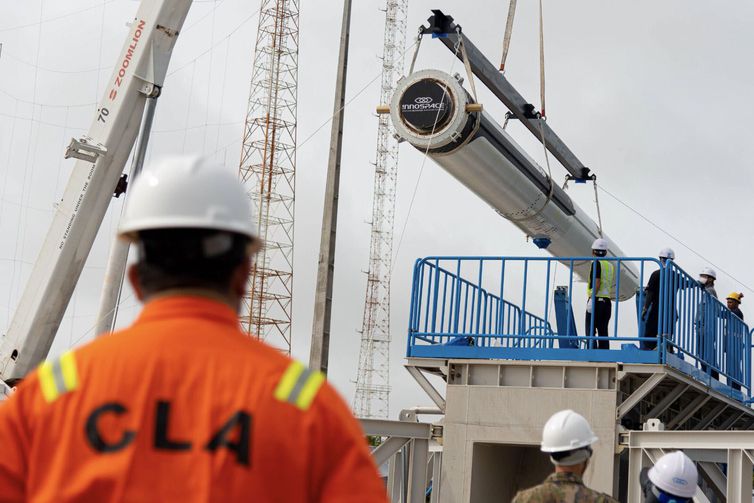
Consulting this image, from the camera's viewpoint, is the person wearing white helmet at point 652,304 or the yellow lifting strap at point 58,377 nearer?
the yellow lifting strap at point 58,377

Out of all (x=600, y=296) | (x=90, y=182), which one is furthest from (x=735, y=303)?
(x=90, y=182)

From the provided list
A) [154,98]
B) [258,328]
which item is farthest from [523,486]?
[258,328]

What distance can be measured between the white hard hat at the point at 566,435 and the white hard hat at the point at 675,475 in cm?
58

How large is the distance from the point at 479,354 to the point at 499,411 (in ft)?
2.78

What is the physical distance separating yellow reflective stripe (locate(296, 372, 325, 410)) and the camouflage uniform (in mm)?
3591

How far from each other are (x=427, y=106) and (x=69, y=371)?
12124mm

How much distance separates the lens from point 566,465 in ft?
19.8

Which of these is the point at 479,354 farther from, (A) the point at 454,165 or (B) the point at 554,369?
(A) the point at 454,165

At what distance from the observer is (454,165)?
14859mm

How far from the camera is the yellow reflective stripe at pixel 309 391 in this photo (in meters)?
2.25

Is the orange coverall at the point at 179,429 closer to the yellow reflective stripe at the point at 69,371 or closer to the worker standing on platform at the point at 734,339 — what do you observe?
the yellow reflective stripe at the point at 69,371

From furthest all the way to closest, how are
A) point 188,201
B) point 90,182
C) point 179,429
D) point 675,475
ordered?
point 90,182
point 675,475
point 188,201
point 179,429

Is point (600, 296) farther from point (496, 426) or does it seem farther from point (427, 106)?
point (427, 106)

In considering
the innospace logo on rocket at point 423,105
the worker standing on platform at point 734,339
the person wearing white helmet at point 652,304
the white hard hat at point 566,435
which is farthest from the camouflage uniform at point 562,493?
the worker standing on platform at point 734,339
